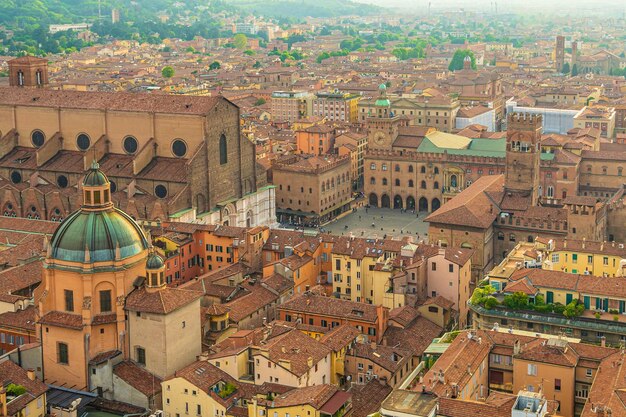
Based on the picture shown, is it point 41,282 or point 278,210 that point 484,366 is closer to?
point 41,282

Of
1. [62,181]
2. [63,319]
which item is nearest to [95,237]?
[63,319]

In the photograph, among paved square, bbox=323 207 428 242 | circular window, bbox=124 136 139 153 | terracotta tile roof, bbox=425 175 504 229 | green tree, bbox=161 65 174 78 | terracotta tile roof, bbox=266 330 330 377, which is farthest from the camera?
green tree, bbox=161 65 174 78

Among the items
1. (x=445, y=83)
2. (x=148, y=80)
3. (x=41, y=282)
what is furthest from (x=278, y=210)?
(x=148, y=80)

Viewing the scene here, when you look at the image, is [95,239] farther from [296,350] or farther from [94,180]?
[296,350]

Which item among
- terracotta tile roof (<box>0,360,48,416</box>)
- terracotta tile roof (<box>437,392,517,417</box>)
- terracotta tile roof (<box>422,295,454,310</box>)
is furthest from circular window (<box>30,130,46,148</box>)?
terracotta tile roof (<box>437,392,517,417</box>)

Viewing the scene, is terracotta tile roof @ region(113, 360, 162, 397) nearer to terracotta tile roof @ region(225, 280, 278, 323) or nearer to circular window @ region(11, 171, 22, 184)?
terracotta tile roof @ region(225, 280, 278, 323)

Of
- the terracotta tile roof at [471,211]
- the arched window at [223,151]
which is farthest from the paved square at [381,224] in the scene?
the arched window at [223,151]
